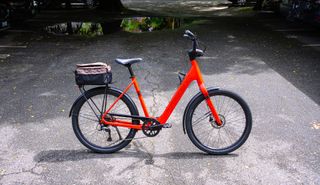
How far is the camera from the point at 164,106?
6.23 m

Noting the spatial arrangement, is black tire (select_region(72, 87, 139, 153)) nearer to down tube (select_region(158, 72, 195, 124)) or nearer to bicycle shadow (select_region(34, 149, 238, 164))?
bicycle shadow (select_region(34, 149, 238, 164))

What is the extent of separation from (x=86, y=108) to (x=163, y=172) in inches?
52.5

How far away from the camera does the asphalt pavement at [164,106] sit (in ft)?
14.0

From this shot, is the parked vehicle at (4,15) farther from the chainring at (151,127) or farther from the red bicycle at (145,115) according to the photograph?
the chainring at (151,127)

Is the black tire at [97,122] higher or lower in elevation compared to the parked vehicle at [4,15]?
lower

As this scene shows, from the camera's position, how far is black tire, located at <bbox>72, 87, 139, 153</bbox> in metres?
4.48

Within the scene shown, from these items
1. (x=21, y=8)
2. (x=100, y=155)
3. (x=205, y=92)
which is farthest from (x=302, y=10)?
(x=21, y=8)

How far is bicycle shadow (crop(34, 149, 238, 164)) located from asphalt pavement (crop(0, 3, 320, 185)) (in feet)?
0.05

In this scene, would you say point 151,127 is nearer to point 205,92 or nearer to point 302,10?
point 205,92

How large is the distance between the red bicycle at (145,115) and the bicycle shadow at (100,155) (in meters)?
0.08

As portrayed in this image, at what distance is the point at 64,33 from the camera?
42.9ft

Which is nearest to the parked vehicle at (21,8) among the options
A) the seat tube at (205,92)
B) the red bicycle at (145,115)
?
the red bicycle at (145,115)

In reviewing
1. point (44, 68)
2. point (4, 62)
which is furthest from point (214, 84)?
point (4, 62)

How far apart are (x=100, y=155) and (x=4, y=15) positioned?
8754 millimetres
